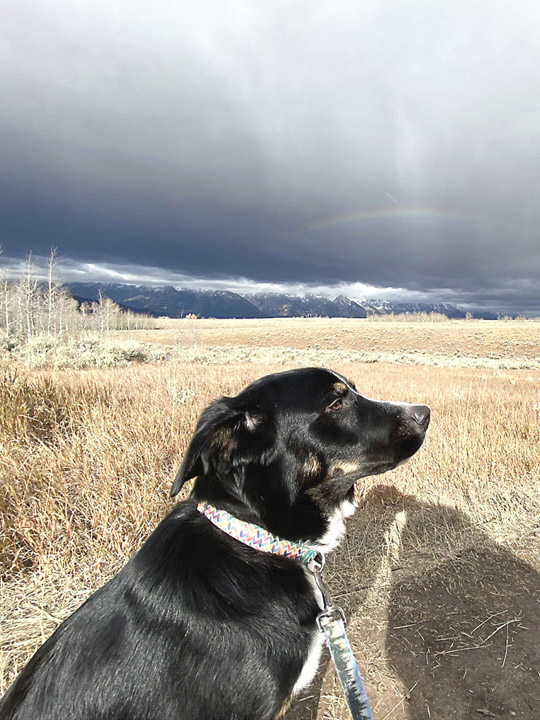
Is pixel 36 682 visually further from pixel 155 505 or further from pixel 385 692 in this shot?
pixel 155 505

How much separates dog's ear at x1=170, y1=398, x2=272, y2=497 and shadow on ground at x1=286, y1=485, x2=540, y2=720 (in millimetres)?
1590

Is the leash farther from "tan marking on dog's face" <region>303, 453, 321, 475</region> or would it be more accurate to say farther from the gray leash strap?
"tan marking on dog's face" <region>303, 453, 321, 475</region>

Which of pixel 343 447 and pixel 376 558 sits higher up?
pixel 343 447

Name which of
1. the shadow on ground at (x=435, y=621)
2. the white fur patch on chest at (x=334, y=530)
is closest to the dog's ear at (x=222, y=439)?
the white fur patch on chest at (x=334, y=530)

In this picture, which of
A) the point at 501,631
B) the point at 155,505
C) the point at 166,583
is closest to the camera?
the point at 166,583

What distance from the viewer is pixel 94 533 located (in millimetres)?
3336

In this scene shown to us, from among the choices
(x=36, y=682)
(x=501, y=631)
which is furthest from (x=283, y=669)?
(x=501, y=631)

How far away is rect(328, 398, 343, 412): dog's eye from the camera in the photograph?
7.50 ft

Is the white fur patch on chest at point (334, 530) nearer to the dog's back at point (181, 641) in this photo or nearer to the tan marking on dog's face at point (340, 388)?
the dog's back at point (181, 641)

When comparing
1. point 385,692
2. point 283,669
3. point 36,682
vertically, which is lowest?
point 385,692

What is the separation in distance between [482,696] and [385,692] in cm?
56

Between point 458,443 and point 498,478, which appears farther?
point 458,443

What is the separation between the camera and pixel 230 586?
1632 mm

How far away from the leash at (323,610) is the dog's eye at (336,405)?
0.81 metres
